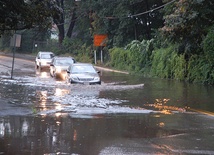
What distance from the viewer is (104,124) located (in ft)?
40.3

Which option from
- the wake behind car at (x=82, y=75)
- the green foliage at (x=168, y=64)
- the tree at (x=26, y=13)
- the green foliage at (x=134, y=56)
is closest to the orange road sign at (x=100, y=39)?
the green foliage at (x=134, y=56)

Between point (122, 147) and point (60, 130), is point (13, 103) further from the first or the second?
point (122, 147)

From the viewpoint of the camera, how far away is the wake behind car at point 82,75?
25.8 meters

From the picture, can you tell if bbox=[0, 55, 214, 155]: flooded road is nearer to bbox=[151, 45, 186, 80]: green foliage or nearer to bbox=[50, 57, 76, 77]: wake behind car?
bbox=[151, 45, 186, 80]: green foliage

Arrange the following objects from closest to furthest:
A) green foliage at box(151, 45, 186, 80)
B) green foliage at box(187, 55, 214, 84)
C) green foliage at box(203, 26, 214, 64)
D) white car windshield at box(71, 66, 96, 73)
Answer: green foliage at box(203, 26, 214, 64) → white car windshield at box(71, 66, 96, 73) → green foliage at box(187, 55, 214, 84) → green foliage at box(151, 45, 186, 80)

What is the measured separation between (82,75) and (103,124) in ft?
45.8

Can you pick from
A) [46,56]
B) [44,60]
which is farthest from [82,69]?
[46,56]

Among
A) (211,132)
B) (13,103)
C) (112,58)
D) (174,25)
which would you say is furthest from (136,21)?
(211,132)

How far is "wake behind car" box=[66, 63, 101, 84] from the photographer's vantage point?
25781 millimetres

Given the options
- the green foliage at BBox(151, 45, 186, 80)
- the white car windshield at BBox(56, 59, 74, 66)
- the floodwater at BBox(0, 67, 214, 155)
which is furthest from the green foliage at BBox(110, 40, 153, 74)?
the floodwater at BBox(0, 67, 214, 155)

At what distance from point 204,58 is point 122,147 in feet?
70.5

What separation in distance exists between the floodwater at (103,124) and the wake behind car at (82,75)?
4.97 m

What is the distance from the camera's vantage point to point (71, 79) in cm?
2591

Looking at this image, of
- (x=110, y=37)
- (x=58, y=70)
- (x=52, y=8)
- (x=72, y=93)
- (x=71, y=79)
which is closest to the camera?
(x=52, y=8)
